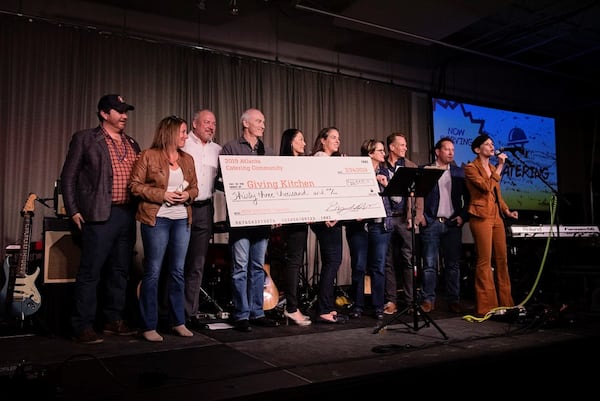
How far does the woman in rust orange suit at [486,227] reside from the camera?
458 cm

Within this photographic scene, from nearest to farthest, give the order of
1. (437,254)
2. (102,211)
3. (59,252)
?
1. (102,211)
2. (59,252)
3. (437,254)

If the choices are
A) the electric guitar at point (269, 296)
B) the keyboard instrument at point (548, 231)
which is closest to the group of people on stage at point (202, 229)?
the electric guitar at point (269, 296)

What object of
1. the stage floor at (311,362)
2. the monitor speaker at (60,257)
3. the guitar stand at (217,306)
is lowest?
the stage floor at (311,362)

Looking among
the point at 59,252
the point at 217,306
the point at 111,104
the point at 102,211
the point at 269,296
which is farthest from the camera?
the point at 269,296

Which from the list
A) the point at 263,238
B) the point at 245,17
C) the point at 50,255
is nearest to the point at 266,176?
the point at 263,238

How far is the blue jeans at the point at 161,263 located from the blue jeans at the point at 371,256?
168 centimetres

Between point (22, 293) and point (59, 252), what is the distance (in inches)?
17.0

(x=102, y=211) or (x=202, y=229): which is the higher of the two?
(x=102, y=211)

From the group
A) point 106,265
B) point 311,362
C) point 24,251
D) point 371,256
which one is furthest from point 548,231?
point 24,251

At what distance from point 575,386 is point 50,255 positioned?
152 inches

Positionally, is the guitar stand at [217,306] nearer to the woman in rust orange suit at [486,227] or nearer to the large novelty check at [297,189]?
the large novelty check at [297,189]

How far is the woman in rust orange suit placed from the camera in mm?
4582

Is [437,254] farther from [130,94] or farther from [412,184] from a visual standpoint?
[130,94]

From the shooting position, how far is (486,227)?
460 centimetres
